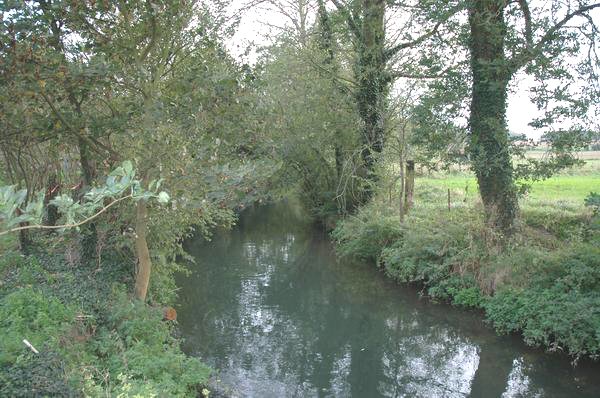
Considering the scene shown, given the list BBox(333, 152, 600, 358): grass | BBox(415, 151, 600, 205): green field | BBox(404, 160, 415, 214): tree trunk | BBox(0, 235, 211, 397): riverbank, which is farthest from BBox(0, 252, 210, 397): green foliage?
BBox(404, 160, 415, 214): tree trunk

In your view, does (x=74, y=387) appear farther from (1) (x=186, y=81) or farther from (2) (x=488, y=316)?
(2) (x=488, y=316)

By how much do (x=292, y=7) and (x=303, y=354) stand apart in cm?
1587

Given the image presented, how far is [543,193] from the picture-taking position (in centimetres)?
1852

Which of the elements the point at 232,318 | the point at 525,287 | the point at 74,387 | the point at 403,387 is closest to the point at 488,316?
the point at 525,287

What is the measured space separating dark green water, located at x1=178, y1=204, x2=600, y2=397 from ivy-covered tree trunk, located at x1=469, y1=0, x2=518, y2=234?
2.84m

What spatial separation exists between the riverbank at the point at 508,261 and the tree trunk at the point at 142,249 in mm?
6876

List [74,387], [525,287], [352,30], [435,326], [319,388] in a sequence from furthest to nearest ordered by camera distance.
Result: [352,30], [435,326], [525,287], [319,388], [74,387]

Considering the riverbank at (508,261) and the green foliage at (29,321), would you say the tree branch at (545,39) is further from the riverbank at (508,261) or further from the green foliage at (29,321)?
the green foliage at (29,321)

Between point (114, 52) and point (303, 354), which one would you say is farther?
point (303, 354)

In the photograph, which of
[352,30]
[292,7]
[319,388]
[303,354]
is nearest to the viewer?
[319,388]

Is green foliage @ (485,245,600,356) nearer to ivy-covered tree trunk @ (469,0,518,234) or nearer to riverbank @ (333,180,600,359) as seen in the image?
riverbank @ (333,180,600,359)

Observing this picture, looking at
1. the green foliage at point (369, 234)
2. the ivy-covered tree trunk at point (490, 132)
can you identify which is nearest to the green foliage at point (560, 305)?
the ivy-covered tree trunk at point (490, 132)

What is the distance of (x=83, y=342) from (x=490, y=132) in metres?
9.91

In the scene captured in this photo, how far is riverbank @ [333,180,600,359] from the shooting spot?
9203 mm
